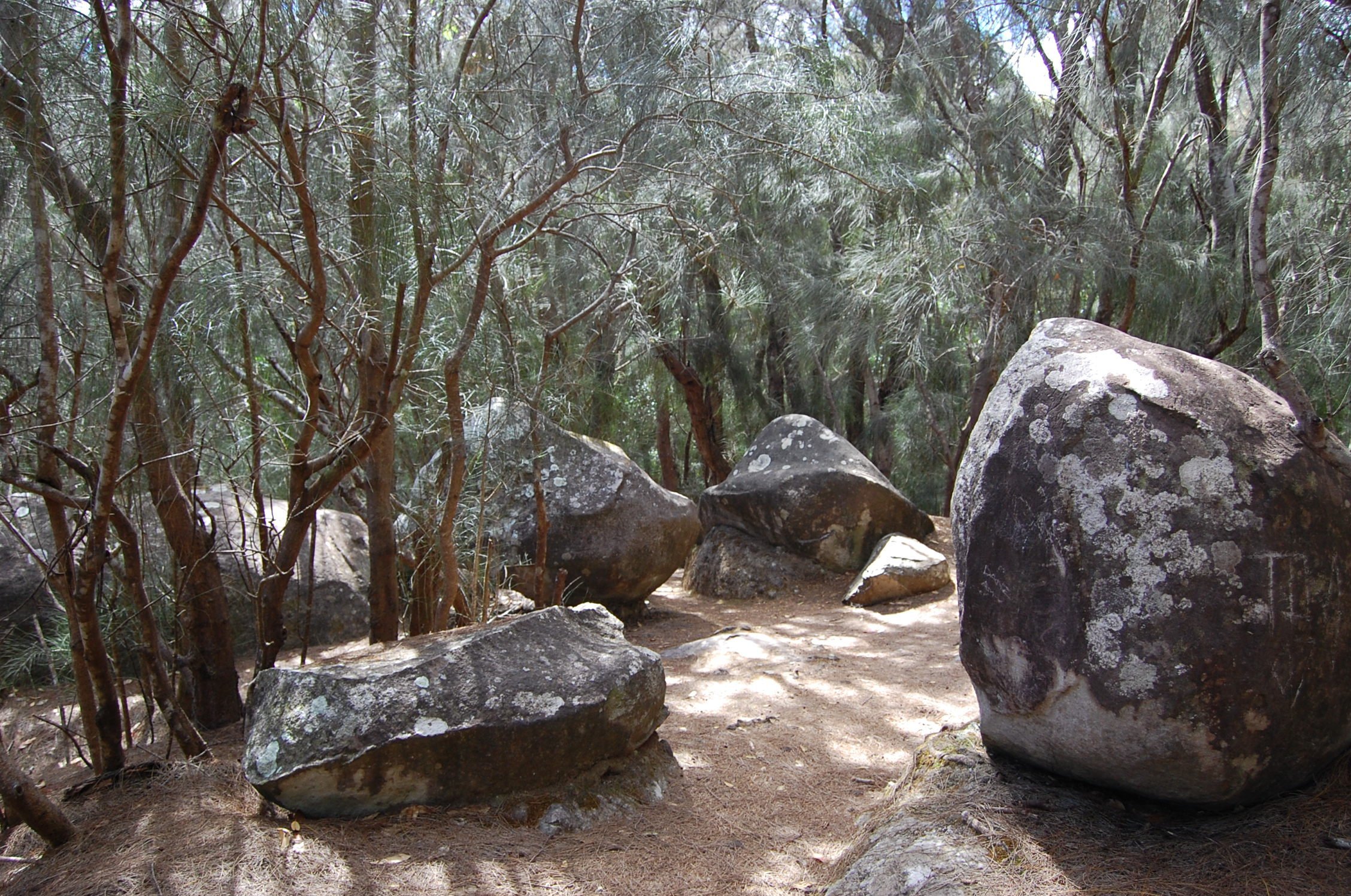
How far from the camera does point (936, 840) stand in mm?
2525

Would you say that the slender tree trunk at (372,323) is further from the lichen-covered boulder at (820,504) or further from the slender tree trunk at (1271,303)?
the lichen-covered boulder at (820,504)

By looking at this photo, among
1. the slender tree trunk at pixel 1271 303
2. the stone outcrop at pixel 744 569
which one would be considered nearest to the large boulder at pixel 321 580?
the stone outcrop at pixel 744 569

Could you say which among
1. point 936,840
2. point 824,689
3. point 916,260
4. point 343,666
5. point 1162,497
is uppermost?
point 916,260

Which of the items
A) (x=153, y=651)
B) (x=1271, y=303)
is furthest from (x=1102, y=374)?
(x=153, y=651)

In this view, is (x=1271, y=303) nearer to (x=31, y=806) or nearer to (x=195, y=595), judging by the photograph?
(x=31, y=806)

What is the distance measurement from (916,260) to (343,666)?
5.74 metres

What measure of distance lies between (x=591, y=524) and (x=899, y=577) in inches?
97.1

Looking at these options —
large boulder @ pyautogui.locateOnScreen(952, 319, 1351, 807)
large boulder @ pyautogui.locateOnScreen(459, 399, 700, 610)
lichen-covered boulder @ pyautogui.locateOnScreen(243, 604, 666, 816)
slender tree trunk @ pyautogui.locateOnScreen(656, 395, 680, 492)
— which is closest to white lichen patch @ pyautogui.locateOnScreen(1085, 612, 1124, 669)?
large boulder @ pyautogui.locateOnScreen(952, 319, 1351, 807)

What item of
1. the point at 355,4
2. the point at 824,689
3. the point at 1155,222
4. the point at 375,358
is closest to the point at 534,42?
the point at 355,4

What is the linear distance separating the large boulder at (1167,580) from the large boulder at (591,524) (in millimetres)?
4718

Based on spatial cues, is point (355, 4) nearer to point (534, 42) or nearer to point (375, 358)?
point (534, 42)

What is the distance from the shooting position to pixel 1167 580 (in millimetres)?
2367

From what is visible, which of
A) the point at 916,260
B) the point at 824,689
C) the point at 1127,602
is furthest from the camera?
the point at 916,260

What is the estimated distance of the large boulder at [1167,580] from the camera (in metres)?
2.33
